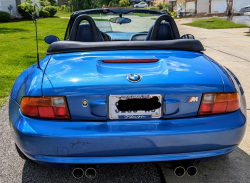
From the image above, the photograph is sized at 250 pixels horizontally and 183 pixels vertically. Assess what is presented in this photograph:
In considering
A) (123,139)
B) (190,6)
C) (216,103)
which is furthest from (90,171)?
(190,6)

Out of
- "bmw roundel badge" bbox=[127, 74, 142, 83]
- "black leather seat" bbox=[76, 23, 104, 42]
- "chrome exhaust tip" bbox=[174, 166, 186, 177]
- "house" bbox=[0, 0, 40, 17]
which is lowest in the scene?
"chrome exhaust tip" bbox=[174, 166, 186, 177]

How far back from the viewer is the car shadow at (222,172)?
2594 millimetres

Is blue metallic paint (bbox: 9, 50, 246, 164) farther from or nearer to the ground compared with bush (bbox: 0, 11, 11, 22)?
nearer to the ground

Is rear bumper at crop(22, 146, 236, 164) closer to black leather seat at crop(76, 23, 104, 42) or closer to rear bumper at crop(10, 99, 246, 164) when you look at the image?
rear bumper at crop(10, 99, 246, 164)

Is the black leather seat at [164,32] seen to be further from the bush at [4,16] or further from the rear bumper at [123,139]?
the bush at [4,16]

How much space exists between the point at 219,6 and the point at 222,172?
121 ft

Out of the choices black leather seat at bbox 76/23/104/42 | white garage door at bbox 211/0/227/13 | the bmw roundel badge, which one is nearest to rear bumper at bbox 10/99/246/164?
the bmw roundel badge

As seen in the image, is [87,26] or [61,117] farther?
[87,26]

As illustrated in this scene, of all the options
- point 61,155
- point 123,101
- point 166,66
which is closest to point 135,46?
point 166,66

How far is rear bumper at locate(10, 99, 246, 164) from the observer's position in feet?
6.53

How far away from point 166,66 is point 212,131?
62 cm

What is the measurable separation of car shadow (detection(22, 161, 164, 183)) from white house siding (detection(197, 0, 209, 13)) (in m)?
39.3

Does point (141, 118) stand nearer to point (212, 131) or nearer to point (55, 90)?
point (212, 131)

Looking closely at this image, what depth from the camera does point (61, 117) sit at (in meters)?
2.09
